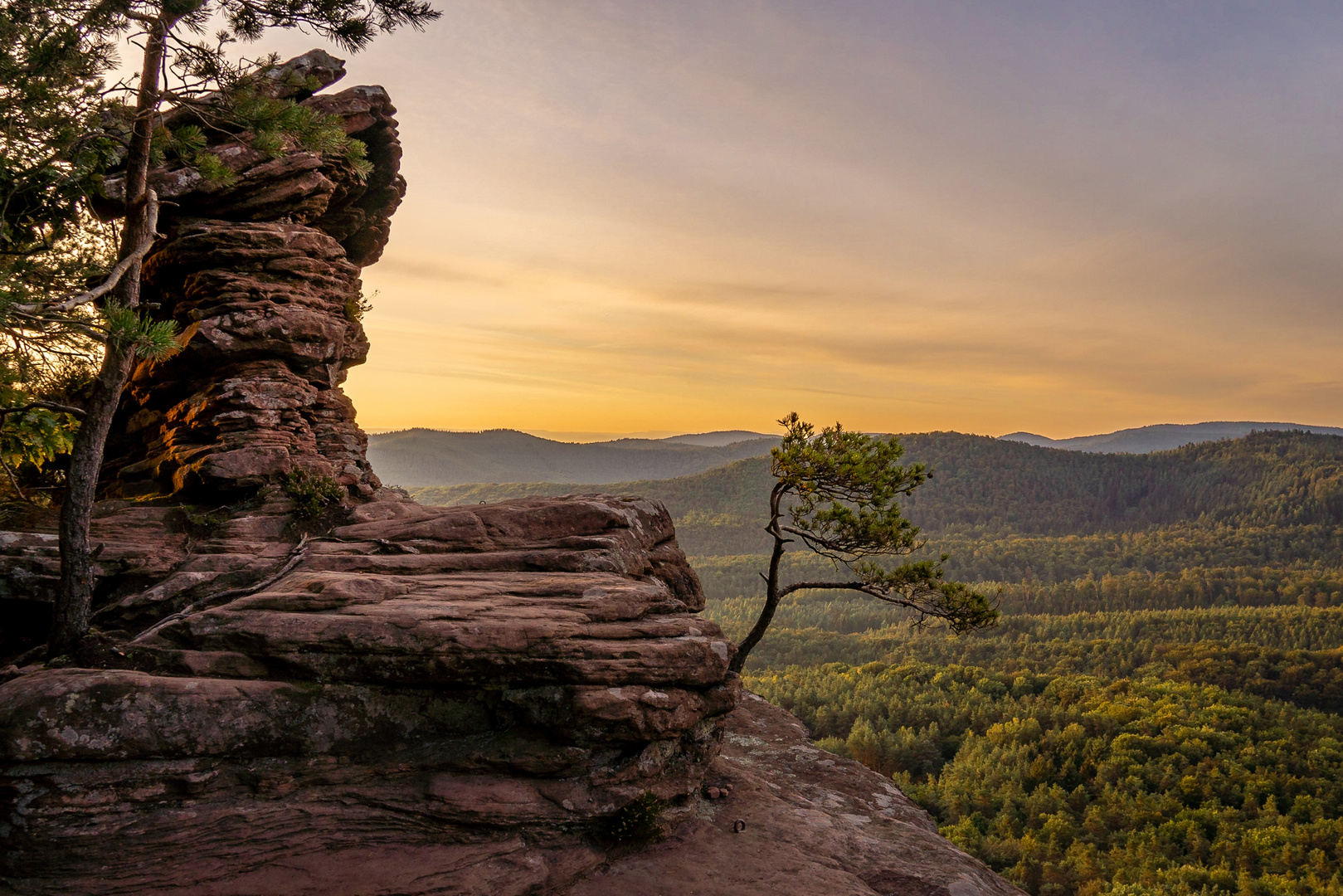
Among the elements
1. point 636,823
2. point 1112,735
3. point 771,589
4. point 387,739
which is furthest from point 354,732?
point 1112,735

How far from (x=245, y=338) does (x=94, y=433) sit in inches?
252

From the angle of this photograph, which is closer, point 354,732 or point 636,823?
point 354,732

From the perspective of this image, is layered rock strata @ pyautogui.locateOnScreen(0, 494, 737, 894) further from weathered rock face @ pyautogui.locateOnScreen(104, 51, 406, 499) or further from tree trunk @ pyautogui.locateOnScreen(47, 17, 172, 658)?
weathered rock face @ pyautogui.locateOnScreen(104, 51, 406, 499)

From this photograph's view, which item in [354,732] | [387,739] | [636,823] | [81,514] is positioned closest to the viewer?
[354,732]

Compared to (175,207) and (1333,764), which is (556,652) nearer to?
(175,207)

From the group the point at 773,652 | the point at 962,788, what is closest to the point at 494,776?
the point at 962,788

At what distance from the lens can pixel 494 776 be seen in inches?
464

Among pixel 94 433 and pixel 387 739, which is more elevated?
pixel 94 433

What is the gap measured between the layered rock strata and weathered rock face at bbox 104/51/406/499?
457cm

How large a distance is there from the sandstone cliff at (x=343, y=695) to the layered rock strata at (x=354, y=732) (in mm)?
42

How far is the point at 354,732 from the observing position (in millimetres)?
11352

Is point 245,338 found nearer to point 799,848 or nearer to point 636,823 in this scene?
point 636,823

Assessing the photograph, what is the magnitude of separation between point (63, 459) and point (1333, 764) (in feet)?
383

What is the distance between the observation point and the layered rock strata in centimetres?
986
